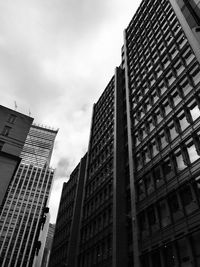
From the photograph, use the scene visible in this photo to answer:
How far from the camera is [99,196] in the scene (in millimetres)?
46250

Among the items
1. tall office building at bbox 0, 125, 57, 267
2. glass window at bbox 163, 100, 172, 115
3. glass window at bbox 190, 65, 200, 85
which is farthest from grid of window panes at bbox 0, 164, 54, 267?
glass window at bbox 190, 65, 200, 85

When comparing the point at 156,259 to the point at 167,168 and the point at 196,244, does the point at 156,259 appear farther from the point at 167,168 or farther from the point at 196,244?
the point at 167,168

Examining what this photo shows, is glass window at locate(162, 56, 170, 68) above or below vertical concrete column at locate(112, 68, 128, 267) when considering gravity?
above

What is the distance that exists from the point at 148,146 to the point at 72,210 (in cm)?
3055

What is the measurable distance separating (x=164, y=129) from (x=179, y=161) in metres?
5.99

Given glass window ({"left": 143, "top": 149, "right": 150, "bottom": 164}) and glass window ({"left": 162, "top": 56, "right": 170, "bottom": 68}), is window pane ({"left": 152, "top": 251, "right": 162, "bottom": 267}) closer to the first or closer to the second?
glass window ({"left": 143, "top": 149, "right": 150, "bottom": 164})

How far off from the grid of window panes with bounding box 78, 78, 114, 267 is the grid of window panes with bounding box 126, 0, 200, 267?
27.5 feet

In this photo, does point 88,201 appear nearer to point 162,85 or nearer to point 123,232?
point 123,232

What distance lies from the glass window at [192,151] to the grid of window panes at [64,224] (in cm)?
3569

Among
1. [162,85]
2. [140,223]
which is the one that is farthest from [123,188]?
[162,85]

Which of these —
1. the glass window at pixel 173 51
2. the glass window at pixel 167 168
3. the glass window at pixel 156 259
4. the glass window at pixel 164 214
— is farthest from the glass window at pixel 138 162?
the glass window at pixel 173 51

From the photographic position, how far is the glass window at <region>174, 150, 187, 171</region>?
2774 cm

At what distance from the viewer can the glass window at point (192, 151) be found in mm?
26625

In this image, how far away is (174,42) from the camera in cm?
4119
